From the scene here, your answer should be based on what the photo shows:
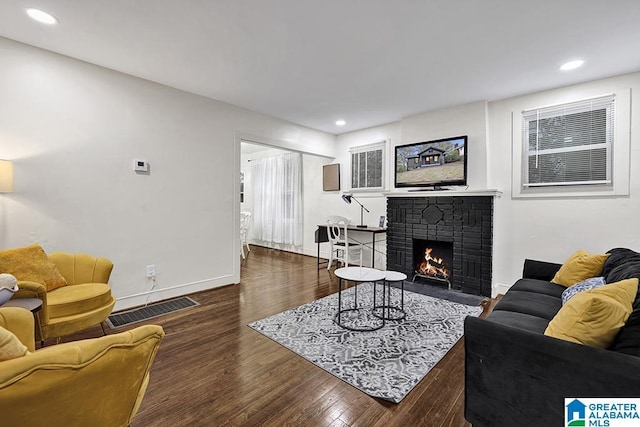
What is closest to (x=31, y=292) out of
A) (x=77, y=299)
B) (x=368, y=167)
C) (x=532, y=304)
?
(x=77, y=299)

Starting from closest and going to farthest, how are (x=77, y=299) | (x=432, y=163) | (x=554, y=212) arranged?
(x=77, y=299), (x=554, y=212), (x=432, y=163)

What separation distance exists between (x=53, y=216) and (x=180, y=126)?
5.42 ft

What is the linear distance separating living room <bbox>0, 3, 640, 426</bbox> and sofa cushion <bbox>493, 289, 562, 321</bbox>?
5.08 ft

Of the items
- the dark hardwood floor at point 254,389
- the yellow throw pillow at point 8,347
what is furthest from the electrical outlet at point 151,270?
the yellow throw pillow at point 8,347

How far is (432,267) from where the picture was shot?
448 cm

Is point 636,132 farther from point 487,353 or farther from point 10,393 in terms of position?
point 10,393

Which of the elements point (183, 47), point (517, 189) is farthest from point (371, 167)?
point (183, 47)

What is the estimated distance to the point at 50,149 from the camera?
8.99ft

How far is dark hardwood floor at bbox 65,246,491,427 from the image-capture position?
5.26ft

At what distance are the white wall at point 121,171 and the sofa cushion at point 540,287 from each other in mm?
3536

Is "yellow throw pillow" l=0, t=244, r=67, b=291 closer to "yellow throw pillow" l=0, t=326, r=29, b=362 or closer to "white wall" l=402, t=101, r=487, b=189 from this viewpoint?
"yellow throw pillow" l=0, t=326, r=29, b=362

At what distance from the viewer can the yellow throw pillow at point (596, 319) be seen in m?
1.20

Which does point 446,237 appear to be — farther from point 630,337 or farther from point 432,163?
point 630,337

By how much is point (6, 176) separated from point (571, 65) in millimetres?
5370
